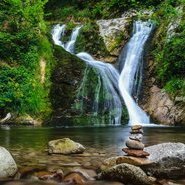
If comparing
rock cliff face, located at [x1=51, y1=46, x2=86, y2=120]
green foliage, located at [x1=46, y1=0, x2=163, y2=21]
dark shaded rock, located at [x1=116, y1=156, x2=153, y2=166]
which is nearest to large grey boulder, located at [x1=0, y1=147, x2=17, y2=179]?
dark shaded rock, located at [x1=116, y1=156, x2=153, y2=166]

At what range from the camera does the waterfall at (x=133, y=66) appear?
910 inches

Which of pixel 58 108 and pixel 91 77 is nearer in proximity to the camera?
pixel 58 108

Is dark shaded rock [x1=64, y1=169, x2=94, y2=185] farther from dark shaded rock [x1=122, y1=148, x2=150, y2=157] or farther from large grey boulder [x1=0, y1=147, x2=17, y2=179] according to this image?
dark shaded rock [x1=122, y1=148, x2=150, y2=157]

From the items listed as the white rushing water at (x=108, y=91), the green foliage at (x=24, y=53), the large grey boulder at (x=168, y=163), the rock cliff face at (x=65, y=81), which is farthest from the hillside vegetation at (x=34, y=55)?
the large grey boulder at (x=168, y=163)

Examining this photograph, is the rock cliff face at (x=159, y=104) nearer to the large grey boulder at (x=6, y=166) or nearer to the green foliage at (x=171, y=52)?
the green foliage at (x=171, y=52)

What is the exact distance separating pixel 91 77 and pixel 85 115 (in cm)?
270

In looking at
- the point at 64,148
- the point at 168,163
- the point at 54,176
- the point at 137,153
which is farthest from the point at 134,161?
the point at 64,148

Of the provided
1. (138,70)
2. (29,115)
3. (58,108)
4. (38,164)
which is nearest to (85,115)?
(58,108)

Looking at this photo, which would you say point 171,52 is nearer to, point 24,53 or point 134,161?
point 24,53

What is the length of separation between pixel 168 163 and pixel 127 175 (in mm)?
1038

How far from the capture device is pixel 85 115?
22078 millimetres

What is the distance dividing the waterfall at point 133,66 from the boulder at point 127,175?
1492 cm

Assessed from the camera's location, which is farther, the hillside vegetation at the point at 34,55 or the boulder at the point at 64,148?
the hillside vegetation at the point at 34,55

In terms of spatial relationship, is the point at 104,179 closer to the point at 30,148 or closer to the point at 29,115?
the point at 30,148
